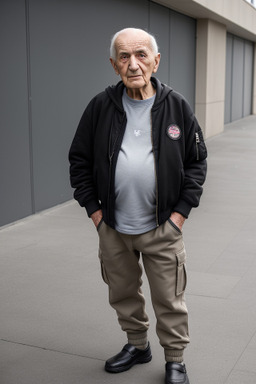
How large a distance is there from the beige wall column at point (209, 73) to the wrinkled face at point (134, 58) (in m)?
12.7

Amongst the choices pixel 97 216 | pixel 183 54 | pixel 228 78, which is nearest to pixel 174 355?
pixel 97 216

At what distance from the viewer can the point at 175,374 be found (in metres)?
3.23

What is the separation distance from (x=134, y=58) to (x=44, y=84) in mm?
4809

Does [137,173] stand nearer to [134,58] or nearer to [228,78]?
[134,58]

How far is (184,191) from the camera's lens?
3139mm

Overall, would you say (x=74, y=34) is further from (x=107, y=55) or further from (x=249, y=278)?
(x=249, y=278)

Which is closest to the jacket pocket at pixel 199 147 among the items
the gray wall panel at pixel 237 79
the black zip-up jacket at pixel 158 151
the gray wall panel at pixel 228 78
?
the black zip-up jacket at pixel 158 151

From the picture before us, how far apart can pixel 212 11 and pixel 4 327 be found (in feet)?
37.1

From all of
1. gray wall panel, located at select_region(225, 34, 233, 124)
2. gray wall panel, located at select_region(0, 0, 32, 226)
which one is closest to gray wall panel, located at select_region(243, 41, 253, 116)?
gray wall panel, located at select_region(225, 34, 233, 124)

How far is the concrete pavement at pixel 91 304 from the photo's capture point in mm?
3463

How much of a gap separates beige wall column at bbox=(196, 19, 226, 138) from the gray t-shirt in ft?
41.5

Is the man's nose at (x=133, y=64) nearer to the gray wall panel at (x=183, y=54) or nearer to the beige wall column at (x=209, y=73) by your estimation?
the gray wall panel at (x=183, y=54)

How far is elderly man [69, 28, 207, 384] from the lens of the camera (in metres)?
3.02

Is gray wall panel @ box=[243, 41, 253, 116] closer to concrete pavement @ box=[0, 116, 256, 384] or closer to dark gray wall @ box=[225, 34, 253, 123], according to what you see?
dark gray wall @ box=[225, 34, 253, 123]
